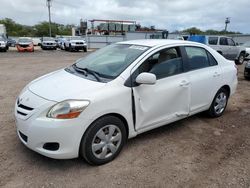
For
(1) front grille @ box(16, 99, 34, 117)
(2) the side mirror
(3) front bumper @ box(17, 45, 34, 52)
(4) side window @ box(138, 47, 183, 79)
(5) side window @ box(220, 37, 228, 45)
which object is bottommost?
(3) front bumper @ box(17, 45, 34, 52)

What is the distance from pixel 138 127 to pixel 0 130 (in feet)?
7.82

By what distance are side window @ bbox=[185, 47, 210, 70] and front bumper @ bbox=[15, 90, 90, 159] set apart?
2.17 meters

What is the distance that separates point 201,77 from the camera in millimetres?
4152

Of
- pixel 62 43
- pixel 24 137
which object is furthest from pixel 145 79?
pixel 62 43

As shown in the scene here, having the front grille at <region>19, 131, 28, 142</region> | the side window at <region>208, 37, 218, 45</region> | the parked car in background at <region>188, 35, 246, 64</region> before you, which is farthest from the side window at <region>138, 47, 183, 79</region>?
the side window at <region>208, 37, 218, 45</region>

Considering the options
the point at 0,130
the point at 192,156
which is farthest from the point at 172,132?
the point at 0,130

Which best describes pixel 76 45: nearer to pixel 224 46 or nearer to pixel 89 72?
pixel 224 46

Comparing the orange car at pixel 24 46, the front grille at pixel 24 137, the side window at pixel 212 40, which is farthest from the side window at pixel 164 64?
the orange car at pixel 24 46

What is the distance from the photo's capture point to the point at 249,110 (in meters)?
5.52

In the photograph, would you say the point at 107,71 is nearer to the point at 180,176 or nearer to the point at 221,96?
the point at 180,176

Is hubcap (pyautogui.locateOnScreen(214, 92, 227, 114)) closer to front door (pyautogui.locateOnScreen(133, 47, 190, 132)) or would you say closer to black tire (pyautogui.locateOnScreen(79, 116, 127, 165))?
front door (pyautogui.locateOnScreen(133, 47, 190, 132))

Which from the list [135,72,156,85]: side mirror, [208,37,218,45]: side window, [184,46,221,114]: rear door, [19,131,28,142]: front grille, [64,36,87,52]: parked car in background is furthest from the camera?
[64,36,87,52]: parked car in background

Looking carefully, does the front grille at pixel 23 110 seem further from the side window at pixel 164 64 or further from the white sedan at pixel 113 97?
the side window at pixel 164 64

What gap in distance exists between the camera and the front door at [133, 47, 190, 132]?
338cm
